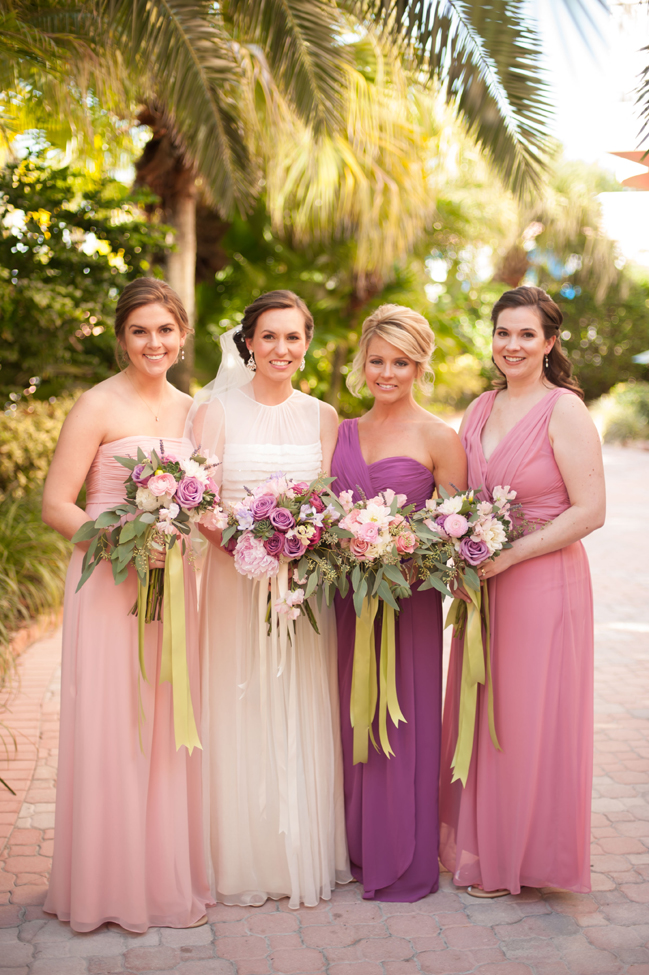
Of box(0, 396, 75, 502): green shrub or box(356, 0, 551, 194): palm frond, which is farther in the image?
box(0, 396, 75, 502): green shrub

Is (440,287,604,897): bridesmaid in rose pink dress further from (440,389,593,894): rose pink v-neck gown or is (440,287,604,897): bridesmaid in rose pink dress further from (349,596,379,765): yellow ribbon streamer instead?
(349,596,379,765): yellow ribbon streamer

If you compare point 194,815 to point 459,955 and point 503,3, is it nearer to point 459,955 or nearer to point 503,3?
point 459,955

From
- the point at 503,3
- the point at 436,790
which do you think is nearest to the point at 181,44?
the point at 503,3

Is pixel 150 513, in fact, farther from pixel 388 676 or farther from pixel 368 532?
pixel 388 676

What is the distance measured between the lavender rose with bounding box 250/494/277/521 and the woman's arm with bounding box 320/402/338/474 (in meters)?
0.57

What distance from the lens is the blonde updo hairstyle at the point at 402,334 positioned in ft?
11.1

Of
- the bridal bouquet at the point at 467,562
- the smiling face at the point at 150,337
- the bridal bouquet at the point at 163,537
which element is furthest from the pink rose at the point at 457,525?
the smiling face at the point at 150,337

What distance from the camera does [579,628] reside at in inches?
133

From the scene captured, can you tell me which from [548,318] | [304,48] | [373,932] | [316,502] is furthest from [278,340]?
[304,48]

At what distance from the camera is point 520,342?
11.1 feet

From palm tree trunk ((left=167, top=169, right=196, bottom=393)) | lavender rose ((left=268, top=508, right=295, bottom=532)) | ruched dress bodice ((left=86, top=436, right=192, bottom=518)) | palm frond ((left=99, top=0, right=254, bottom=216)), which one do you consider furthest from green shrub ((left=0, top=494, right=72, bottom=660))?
lavender rose ((left=268, top=508, right=295, bottom=532))

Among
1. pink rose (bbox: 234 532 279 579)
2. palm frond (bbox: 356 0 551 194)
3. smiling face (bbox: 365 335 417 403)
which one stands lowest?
pink rose (bbox: 234 532 279 579)

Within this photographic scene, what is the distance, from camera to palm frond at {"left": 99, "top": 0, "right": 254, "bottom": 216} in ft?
16.7

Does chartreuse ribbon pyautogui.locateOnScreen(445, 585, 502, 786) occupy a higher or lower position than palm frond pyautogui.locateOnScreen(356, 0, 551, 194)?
lower
